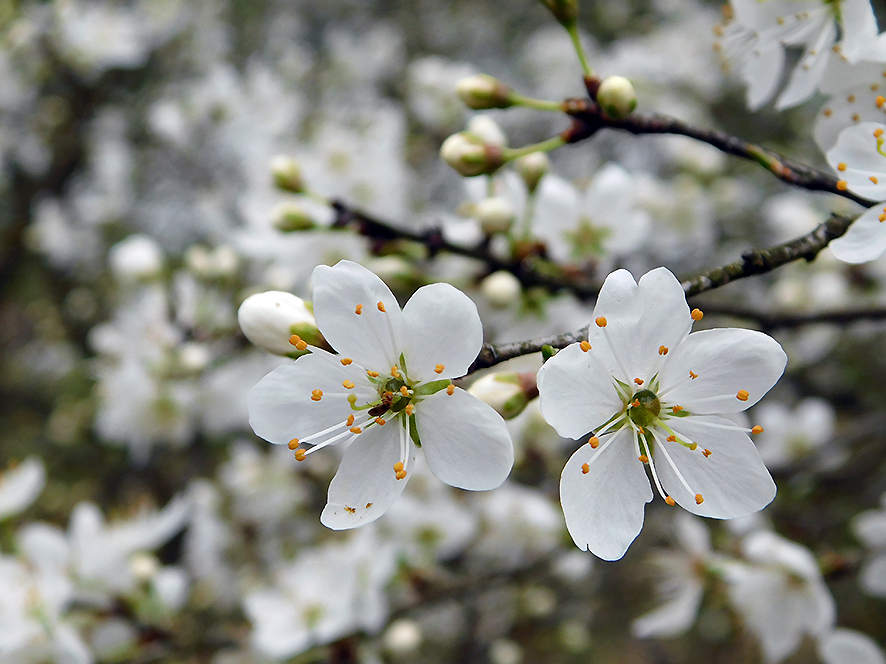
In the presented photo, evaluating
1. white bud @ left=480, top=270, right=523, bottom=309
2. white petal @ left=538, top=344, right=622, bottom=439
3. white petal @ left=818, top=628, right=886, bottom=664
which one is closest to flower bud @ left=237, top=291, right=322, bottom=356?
white petal @ left=538, top=344, right=622, bottom=439

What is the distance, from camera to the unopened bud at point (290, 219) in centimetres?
151

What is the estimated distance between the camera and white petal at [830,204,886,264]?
834 mm

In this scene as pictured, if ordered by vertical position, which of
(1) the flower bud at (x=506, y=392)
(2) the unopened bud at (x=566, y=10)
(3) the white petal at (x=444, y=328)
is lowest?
(1) the flower bud at (x=506, y=392)

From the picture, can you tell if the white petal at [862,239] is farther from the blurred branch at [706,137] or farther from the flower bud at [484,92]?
the flower bud at [484,92]

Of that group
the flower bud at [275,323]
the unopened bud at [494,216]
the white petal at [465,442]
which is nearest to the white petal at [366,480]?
the white petal at [465,442]

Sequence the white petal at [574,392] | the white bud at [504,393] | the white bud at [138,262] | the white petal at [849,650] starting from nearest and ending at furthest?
the white petal at [574,392]
the white bud at [504,393]
the white petal at [849,650]
the white bud at [138,262]

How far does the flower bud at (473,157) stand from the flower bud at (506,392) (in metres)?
0.44

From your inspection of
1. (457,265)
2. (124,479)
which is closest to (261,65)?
(124,479)

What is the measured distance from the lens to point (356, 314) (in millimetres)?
857

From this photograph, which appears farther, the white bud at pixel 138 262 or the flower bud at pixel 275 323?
the white bud at pixel 138 262

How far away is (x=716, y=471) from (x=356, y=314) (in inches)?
20.8

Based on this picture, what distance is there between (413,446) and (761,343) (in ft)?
1.56

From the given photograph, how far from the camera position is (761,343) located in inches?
31.6

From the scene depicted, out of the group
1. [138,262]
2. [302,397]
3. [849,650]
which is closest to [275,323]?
[302,397]
